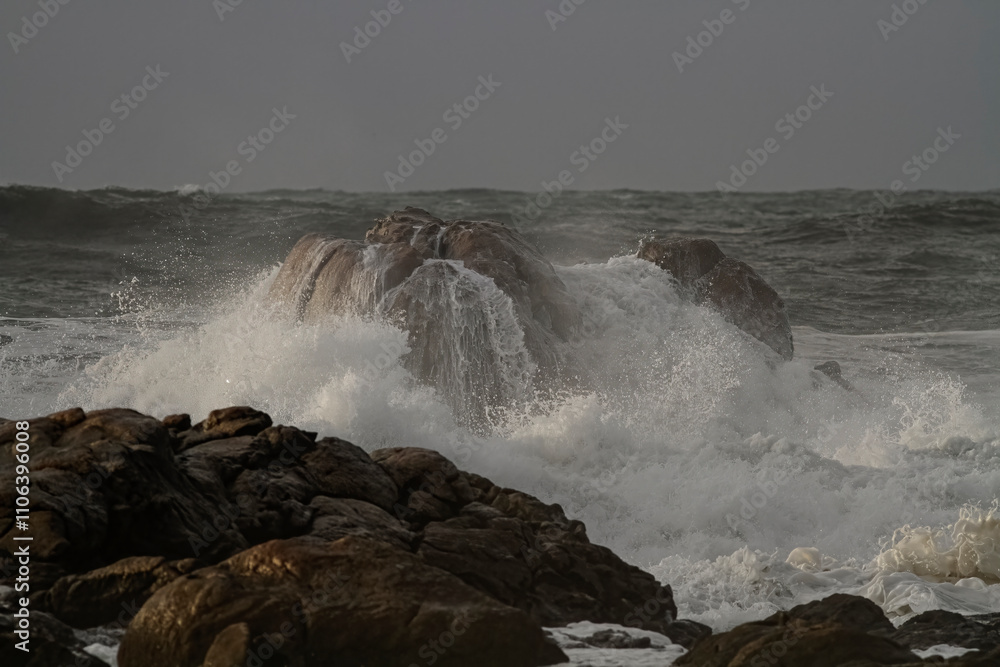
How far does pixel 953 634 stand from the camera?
5.67 m

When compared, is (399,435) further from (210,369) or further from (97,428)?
(97,428)

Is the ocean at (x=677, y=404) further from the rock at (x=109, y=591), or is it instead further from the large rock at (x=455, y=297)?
the rock at (x=109, y=591)

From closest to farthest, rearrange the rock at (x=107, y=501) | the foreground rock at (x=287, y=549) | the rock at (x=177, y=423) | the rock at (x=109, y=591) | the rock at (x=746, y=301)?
the foreground rock at (x=287, y=549)
the rock at (x=109, y=591)
the rock at (x=107, y=501)
the rock at (x=177, y=423)
the rock at (x=746, y=301)

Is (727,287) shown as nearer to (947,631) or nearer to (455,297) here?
(455,297)

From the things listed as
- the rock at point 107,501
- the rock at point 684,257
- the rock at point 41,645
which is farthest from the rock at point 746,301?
the rock at point 41,645

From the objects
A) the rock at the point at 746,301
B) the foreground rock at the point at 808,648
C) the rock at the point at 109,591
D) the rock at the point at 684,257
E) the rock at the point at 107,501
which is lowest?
the foreground rock at the point at 808,648

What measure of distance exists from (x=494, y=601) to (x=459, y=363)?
566cm

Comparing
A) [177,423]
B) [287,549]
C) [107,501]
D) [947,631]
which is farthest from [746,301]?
[107,501]

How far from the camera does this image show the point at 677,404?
11.3 m

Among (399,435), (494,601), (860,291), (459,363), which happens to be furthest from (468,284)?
(860,291)

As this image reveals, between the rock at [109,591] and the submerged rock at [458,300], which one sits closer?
the rock at [109,591]

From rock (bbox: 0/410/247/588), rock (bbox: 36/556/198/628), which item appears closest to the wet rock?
rock (bbox: 0/410/247/588)

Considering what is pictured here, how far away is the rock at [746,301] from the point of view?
13.1 metres

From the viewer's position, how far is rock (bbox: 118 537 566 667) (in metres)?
4.73
